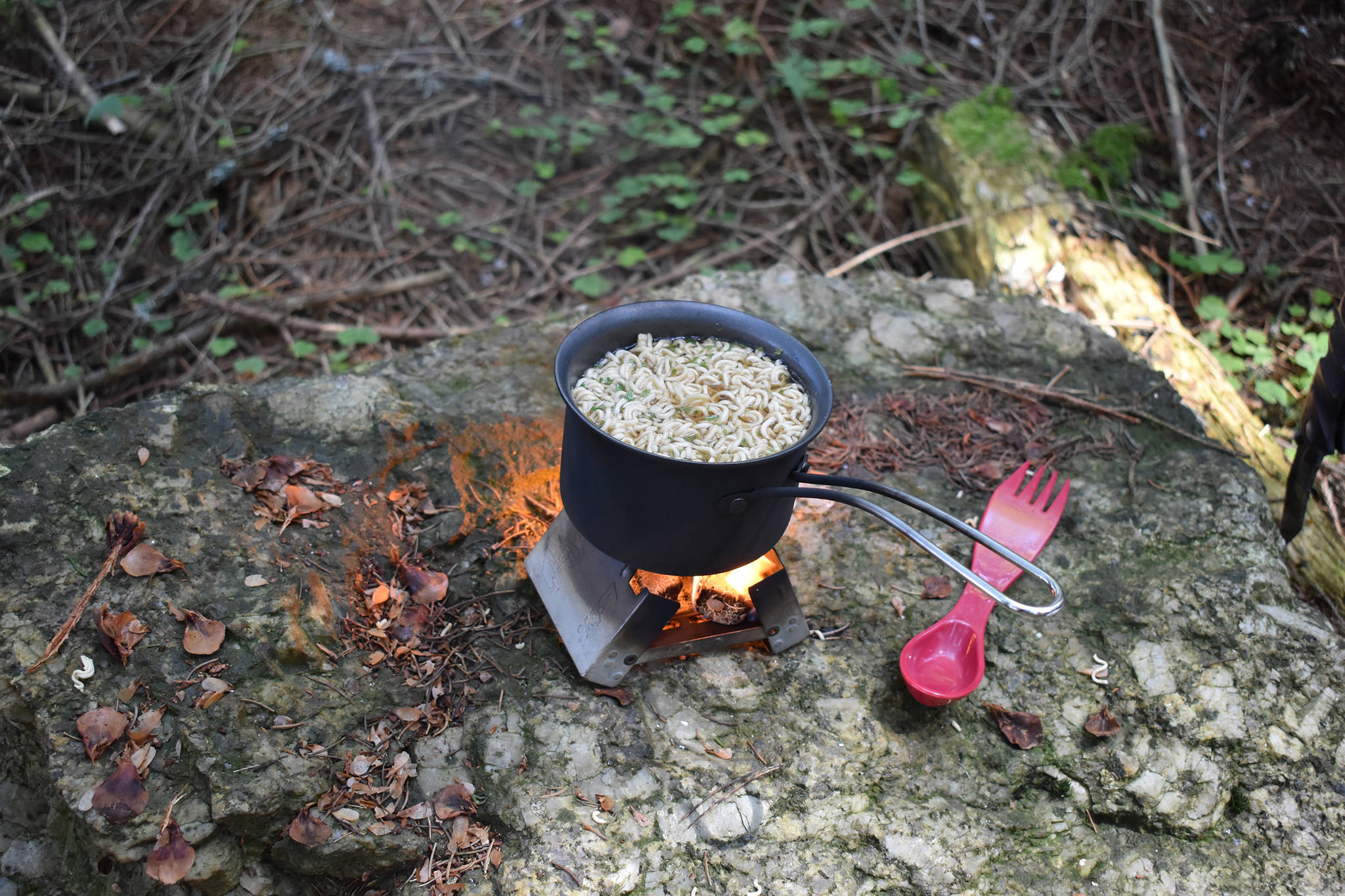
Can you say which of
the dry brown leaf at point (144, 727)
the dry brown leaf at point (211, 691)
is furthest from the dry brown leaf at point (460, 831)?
the dry brown leaf at point (144, 727)

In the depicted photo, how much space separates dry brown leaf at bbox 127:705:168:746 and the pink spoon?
2487 millimetres

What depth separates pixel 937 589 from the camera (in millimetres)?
3584

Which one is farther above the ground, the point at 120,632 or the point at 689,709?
the point at 120,632

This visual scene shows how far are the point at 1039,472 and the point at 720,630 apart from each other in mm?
1688

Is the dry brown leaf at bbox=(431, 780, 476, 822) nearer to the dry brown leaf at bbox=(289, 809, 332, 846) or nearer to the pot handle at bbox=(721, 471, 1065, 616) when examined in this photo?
the dry brown leaf at bbox=(289, 809, 332, 846)

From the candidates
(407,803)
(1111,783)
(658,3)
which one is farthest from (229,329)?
(1111,783)

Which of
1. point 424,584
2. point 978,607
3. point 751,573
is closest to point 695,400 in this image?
point 751,573

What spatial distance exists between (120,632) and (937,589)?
118 inches

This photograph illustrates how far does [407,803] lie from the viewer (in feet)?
9.06

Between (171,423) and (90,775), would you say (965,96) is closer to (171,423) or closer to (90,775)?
(171,423)

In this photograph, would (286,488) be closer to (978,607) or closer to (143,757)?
(143,757)

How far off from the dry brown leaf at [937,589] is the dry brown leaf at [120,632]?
113 inches

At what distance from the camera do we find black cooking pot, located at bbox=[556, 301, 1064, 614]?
8.14 ft

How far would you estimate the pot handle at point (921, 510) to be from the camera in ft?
7.63
